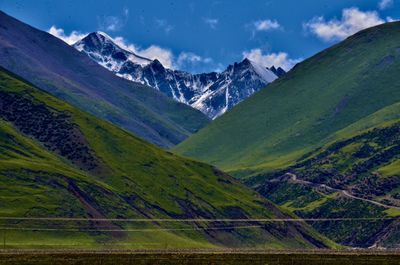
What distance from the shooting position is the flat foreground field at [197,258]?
167625 mm

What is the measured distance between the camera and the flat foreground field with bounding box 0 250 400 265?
16762 centimetres

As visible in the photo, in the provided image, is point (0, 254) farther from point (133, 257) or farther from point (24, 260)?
point (133, 257)

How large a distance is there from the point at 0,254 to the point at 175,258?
32435 mm

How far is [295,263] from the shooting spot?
17175cm

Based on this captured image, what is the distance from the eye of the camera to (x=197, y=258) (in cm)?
17012

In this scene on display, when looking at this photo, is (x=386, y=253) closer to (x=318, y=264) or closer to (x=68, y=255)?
(x=318, y=264)

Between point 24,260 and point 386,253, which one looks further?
point 386,253

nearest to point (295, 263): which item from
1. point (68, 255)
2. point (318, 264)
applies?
point (318, 264)

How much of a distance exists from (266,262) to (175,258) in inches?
664

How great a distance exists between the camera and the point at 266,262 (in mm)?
171875

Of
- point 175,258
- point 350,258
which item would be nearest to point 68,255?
point 175,258

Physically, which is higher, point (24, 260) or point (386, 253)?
point (386, 253)

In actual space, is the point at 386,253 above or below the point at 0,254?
above

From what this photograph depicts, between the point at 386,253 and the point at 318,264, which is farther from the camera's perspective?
the point at 386,253
